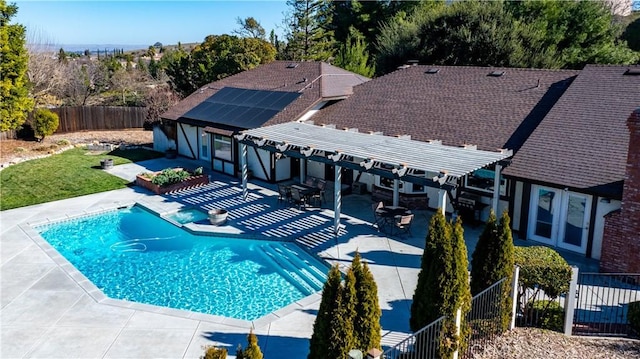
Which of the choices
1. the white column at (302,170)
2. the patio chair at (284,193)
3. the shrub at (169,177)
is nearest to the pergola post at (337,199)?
the patio chair at (284,193)

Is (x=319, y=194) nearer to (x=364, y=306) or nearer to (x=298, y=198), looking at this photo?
(x=298, y=198)

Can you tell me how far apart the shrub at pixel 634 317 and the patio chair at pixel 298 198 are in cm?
1164

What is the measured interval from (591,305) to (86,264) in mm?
13920

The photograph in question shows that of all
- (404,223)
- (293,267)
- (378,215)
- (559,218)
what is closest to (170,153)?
(378,215)

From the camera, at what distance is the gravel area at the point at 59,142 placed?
1101 inches

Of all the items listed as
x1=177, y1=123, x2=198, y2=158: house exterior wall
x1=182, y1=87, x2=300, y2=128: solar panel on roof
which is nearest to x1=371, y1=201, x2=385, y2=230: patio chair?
x1=182, y1=87, x2=300, y2=128: solar panel on roof

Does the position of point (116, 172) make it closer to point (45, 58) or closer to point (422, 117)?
point (422, 117)

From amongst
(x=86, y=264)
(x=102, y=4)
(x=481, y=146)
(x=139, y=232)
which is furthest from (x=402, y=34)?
(x=102, y=4)

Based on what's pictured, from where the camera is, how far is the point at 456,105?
2034 centimetres

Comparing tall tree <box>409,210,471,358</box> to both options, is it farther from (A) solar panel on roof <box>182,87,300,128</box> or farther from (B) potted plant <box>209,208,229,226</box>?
(A) solar panel on roof <box>182,87,300,128</box>

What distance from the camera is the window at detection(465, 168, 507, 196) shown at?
17047mm

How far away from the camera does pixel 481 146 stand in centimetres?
1734

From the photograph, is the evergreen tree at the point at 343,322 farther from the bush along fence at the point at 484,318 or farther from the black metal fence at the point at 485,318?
the black metal fence at the point at 485,318

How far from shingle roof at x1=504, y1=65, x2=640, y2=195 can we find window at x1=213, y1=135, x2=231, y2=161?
1397 centimetres
